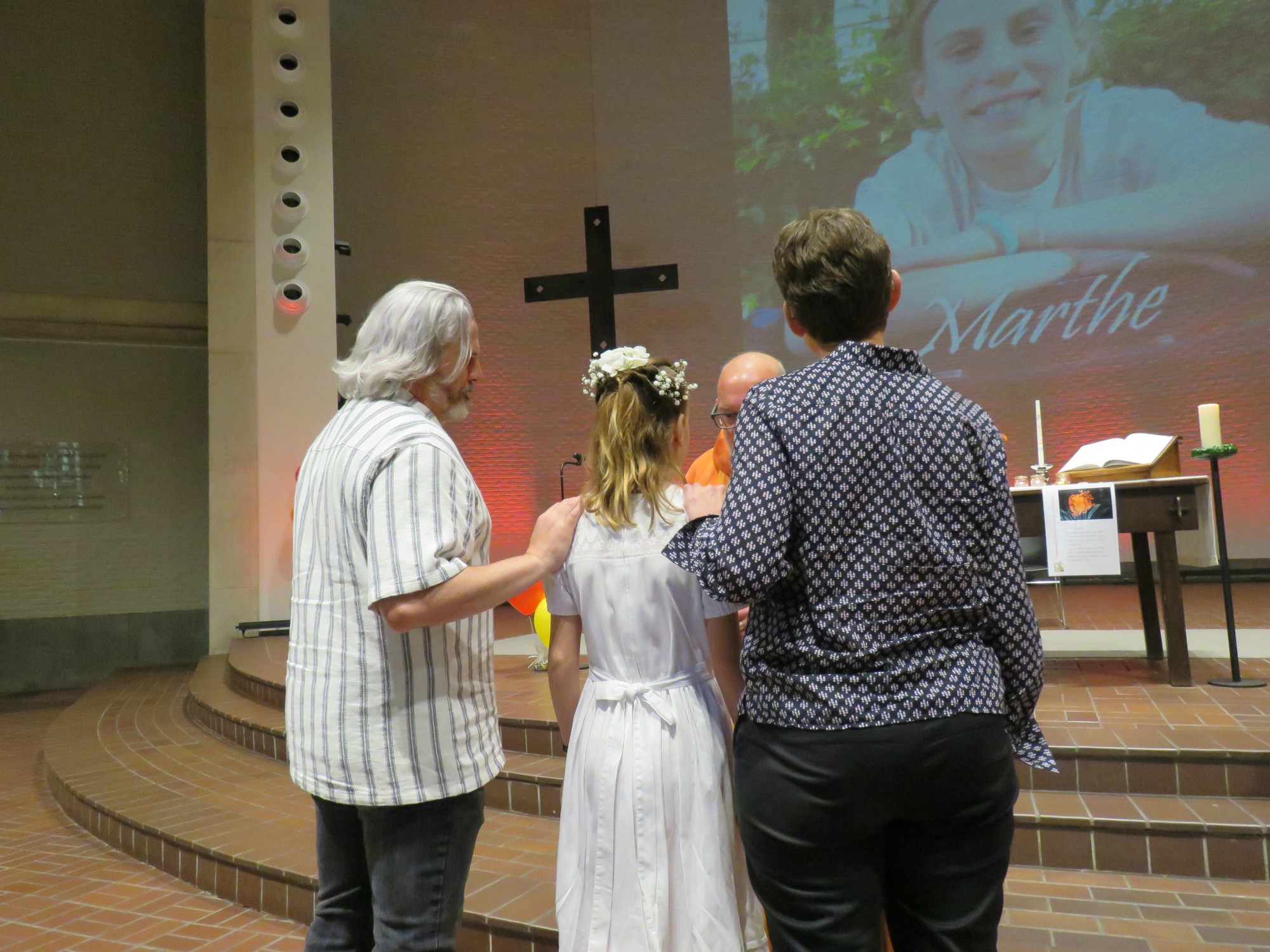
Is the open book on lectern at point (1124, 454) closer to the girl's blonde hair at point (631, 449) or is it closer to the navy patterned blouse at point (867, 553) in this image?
the girl's blonde hair at point (631, 449)

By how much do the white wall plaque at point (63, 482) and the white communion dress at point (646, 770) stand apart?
7.52 meters

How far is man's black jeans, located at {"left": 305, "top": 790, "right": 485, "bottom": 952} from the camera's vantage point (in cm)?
149

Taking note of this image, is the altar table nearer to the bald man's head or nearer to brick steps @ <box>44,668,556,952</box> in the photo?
the bald man's head

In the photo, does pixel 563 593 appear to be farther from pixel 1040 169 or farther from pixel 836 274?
pixel 1040 169

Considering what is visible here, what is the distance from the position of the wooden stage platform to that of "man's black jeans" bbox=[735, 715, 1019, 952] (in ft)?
4.55

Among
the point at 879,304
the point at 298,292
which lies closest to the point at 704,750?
the point at 879,304

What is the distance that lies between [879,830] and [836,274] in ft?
2.35

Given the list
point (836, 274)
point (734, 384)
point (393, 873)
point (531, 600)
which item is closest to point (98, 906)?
point (531, 600)

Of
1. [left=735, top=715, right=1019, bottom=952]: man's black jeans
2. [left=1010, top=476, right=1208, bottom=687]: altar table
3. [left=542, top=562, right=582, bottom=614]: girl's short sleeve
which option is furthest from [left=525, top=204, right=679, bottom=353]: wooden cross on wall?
[left=735, top=715, right=1019, bottom=952]: man's black jeans

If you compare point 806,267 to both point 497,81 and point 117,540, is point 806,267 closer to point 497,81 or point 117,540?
point 117,540

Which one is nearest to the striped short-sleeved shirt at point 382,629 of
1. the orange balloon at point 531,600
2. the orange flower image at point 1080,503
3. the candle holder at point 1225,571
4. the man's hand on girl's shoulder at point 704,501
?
the man's hand on girl's shoulder at point 704,501

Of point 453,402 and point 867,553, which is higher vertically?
point 453,402

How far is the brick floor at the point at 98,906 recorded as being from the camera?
288 cm

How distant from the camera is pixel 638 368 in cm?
A: 184
